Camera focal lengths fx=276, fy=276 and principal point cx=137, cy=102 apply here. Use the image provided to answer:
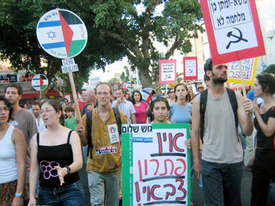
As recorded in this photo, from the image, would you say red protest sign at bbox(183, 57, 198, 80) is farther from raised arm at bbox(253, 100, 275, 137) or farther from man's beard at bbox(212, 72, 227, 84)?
man's beard at bbox(212, 72, 227, 84)

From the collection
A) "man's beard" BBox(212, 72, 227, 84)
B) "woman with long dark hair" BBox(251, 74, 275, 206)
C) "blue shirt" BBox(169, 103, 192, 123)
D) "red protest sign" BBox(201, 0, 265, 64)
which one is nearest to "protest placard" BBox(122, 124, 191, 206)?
"man's beard" BBox(212, 72, 227, 84)

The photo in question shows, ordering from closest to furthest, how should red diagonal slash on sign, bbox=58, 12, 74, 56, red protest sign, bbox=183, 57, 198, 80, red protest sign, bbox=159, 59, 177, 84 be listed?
red diagonal slash on sign, bbox=58, 12, 74, 56, red protest sign, bbox=159, 59, 177, 84, red protest sign, bbox=183, 57, 198, 80

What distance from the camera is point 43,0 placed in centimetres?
1764

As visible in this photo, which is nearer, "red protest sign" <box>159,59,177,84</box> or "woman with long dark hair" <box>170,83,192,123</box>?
"woman with long dark hair" <box>170,83,192,123</box>

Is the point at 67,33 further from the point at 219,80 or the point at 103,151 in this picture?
the point at 219,80

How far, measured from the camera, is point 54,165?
2850mm

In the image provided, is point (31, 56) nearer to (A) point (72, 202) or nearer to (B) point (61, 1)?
(B) point (61, 1)

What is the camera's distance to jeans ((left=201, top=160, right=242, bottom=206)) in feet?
9.97

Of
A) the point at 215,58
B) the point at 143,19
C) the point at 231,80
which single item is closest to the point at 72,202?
the point at 215,58

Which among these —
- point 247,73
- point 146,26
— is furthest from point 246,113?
point 146,26

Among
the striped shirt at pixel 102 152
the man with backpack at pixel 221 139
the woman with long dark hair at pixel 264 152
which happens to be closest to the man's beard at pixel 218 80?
the man with backpack at pixel 221 139

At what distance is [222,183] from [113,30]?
1881 centimetres

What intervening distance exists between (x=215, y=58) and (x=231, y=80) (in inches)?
156

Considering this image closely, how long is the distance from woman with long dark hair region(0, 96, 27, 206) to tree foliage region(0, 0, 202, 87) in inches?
566
